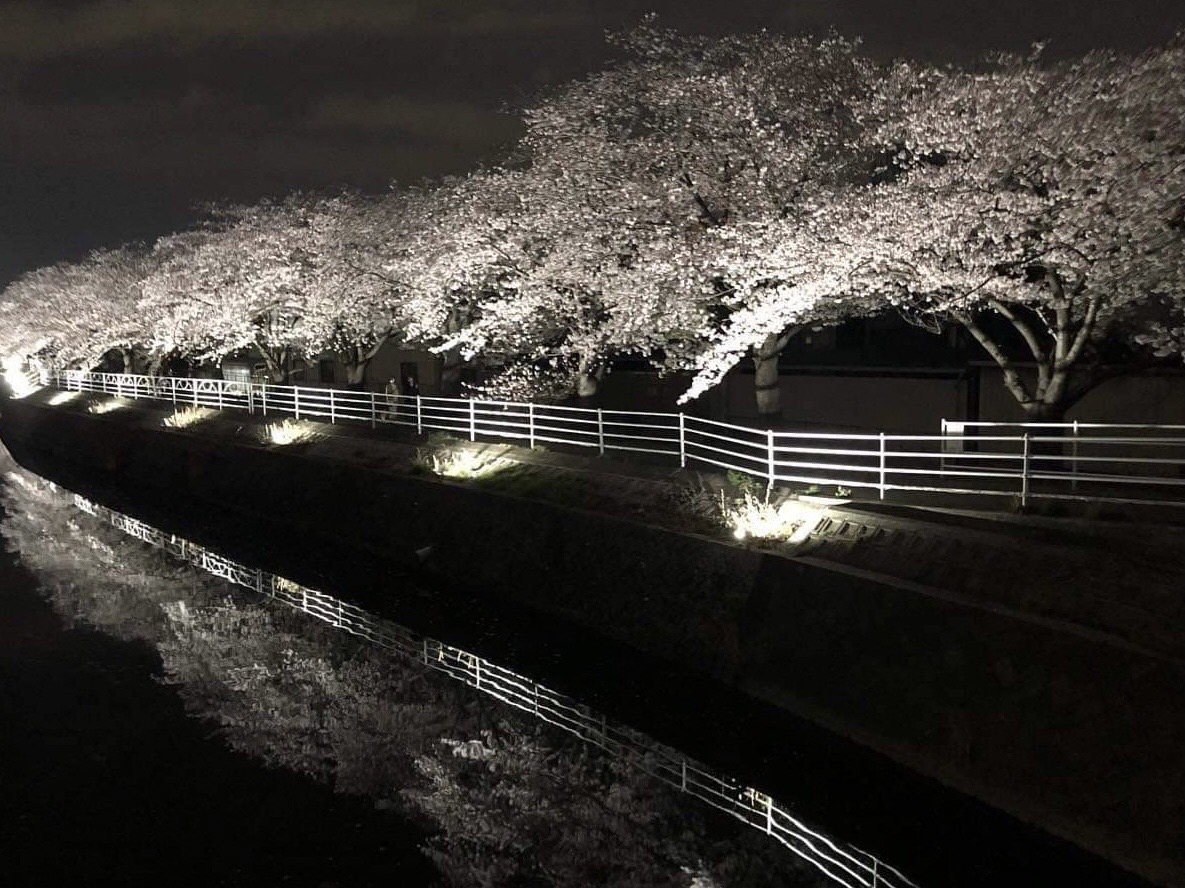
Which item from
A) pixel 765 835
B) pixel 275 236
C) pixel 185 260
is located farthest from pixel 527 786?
pixel 185 260

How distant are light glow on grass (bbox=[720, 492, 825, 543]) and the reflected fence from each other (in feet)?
10.5

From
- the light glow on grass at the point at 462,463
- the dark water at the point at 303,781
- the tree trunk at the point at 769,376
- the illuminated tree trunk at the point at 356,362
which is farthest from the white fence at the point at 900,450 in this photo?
the dark water at the point at 303,781

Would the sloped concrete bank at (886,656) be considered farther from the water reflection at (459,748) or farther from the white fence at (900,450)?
the white fence at (900,450)

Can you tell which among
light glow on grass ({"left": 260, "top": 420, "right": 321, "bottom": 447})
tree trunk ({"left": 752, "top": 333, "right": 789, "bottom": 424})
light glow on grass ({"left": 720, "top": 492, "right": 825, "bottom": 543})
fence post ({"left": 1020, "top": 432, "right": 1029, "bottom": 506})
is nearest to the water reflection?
light glow on grass ({"left": 720, "top": 492, "right": 825, "bottom": 543})

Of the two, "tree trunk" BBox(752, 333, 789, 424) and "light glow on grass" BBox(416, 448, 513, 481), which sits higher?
"tree trunk" BBox(752, 333, 789, 424)

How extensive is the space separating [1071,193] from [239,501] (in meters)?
21.8

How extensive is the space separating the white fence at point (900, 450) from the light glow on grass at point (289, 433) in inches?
35.3

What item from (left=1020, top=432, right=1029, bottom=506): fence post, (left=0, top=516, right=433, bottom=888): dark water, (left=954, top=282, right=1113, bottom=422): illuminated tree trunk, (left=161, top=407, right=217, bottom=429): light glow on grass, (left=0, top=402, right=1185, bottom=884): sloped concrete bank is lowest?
(left=0, top=516, right=433, bottom=888): dark water

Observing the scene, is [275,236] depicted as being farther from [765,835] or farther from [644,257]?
[765,835]

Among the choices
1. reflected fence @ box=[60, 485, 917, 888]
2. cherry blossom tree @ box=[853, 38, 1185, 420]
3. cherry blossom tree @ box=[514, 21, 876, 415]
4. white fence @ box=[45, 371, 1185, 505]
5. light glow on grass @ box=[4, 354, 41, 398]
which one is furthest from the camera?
light glow on grass @ box=[4, 354, 41, 398]

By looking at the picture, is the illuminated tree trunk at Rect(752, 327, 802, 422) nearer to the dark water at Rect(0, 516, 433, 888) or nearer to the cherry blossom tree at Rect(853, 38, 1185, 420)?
the cherry blossom tree at Rect(853, 38, 1185, 420)

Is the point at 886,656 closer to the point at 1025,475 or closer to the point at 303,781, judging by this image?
the point at 1025,475

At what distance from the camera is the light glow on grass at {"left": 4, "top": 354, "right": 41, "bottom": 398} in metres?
55.9

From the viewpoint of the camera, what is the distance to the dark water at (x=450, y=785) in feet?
30.5
